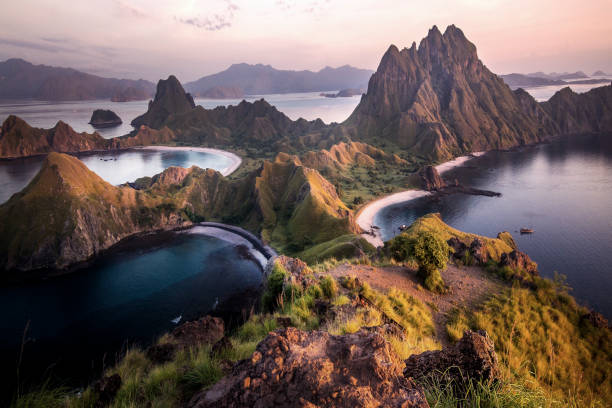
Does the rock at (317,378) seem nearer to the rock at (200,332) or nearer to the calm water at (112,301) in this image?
the rock at (200,332)

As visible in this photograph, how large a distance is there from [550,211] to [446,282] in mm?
103980

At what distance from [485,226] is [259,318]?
93.0 m

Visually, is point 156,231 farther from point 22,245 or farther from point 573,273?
point 573,273

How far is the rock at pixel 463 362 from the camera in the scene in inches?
185

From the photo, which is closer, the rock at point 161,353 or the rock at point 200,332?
the rock at point 161,353

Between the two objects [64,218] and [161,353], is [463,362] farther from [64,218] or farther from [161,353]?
[64,218]

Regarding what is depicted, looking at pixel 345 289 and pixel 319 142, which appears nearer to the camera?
pixel 345 289

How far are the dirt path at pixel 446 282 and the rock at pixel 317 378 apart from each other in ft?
31.3

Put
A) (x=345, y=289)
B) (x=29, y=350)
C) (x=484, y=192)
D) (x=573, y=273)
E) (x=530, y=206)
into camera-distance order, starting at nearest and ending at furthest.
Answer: (x=345, y=289), (x=29, y=350), (x=573, y=273), (x=530, y=206), (x=484, y=192)

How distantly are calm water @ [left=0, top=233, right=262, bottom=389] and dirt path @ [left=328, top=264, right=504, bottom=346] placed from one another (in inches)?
1379

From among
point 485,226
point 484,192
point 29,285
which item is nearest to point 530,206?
point 484,192

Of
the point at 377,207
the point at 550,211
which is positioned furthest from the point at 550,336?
the point at 550,211

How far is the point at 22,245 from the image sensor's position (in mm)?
64500

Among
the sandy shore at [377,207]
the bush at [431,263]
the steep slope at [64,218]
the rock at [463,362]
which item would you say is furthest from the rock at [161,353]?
the steep slope at [64,218]
